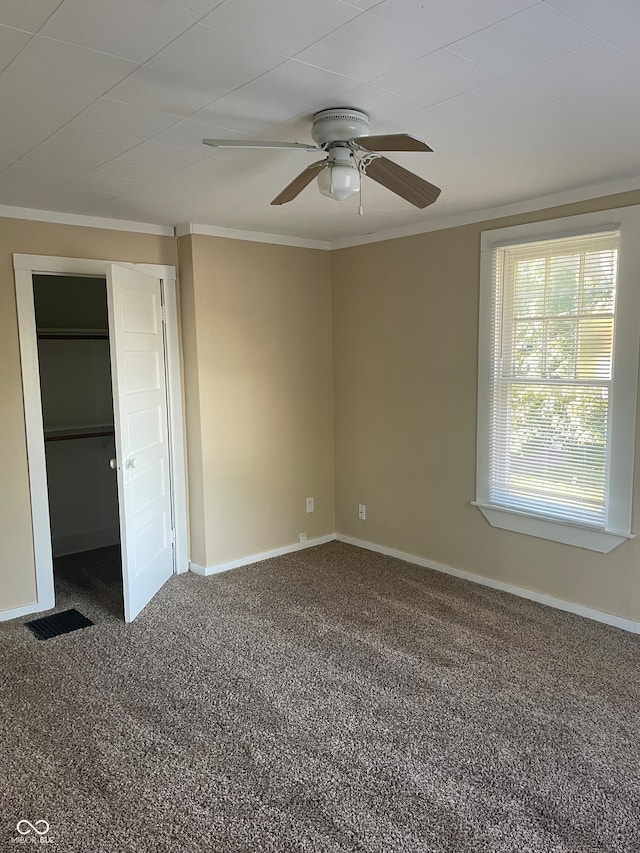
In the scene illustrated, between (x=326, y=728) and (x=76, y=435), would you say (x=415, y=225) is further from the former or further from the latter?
(x=326, y=728)

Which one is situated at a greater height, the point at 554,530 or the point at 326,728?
the point at 554,530

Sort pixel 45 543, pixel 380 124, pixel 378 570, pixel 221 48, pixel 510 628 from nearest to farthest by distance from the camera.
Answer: pixel 221 48 → pixel 380 124 → pixel 510 628 → pixel 45 543 → pixel 378 570

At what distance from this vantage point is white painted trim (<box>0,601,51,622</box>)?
3588 mm

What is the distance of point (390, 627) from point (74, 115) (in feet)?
9.41

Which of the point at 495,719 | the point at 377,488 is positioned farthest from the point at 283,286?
the point at 495,719

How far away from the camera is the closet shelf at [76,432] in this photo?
178 inches

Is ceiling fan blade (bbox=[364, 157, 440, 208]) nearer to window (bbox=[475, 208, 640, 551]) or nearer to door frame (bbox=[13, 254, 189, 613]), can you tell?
window (bbox=[475, 208, 640, 551])

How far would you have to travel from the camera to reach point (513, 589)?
12.6 ft

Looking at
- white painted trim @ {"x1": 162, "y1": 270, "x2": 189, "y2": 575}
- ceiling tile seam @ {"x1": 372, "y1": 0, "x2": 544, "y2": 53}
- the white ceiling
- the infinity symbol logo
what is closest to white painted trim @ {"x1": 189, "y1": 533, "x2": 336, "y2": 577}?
white painted trim @ {"x1": 162, "y1": 270, "x2": 189, "y2": 575}

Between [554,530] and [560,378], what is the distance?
899 millimetres

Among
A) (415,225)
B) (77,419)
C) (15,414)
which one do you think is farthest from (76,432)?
(415,225)

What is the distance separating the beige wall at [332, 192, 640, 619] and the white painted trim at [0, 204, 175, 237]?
142 cm

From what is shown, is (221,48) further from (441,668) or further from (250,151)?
(441,668)

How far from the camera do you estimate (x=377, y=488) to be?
15.2 feet
